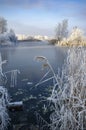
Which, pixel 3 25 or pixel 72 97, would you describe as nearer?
pixel 72 97

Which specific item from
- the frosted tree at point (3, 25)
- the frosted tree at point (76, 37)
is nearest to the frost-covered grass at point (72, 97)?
the frosted tree at point (76, 37)

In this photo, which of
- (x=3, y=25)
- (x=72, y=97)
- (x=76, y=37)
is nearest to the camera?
(x=72, y=97)

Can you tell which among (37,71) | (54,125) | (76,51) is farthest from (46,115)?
(37,71)

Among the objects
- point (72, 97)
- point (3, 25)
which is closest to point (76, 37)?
point (72, 97)

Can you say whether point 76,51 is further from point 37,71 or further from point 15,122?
point 37,71

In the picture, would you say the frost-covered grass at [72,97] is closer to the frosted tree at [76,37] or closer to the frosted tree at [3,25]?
the frosted tree at [76,37]

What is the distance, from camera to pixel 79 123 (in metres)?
3.34

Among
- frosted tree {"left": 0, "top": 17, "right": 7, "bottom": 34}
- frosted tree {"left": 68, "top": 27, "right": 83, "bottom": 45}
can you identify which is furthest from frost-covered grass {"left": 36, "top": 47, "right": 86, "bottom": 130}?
frosted tree {"left": 0, "top": 17, "right": 7, "bottom": 34}

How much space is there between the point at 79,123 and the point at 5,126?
1.13 m

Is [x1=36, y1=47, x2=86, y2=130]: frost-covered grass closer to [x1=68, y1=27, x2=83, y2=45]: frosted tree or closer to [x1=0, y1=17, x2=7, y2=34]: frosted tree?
[x1=68, y1=27, x2=83, y2=45]: frosted tree

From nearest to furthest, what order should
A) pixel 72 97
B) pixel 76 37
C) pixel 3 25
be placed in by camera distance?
pixel 72 97 → pixel 76 37 → pixel 3 25

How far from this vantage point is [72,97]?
3.43 metres

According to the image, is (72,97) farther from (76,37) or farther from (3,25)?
(3,25)

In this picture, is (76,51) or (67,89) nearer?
(67,89)
